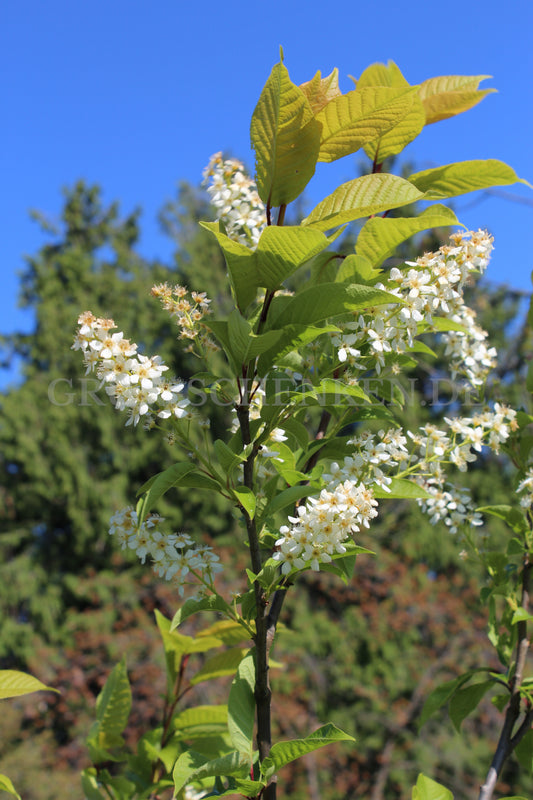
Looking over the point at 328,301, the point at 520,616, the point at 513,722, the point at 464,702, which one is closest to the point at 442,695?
the point at 464,702

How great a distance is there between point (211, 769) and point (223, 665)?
46 centimetres

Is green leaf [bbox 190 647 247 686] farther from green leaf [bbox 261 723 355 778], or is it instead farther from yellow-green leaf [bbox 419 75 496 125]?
yellow-green leaf [bbox 419 75 496 125]

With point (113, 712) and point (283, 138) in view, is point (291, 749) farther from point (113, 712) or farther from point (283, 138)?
point (283, 138)

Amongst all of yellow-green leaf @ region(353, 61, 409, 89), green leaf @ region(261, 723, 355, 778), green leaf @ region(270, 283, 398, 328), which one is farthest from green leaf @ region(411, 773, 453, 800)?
yellow-green leaf @ region(353, 61, 409, 89)

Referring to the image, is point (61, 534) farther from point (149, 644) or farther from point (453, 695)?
point (453, 695)

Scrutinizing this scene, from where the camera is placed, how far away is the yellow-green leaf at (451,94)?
106 centimetres

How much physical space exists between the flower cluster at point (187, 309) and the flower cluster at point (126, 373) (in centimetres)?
9

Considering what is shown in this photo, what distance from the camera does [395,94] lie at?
2.68 feet

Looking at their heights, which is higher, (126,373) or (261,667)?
(126,373)

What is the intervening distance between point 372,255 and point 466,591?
10.2 metres

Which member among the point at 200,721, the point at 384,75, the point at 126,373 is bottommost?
the point at 200,721

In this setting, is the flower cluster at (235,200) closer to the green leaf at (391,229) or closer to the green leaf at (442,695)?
the green leaf at (391,229)

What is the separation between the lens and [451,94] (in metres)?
1.05

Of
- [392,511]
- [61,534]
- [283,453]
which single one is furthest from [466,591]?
[283,453]
